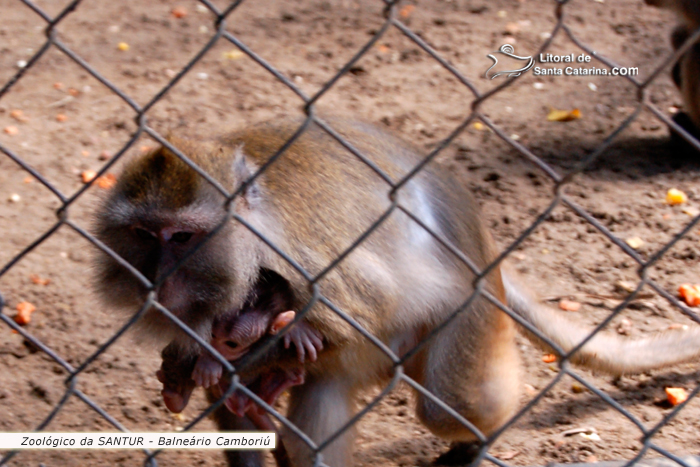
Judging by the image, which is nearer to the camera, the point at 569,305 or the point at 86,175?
the point at 569,305

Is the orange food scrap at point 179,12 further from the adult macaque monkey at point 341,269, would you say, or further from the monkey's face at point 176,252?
the monkey's face at point 176,252

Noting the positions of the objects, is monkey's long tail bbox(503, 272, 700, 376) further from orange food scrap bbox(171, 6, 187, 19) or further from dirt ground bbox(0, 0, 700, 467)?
orange food scrap bbox(171, 6, 187, 19)

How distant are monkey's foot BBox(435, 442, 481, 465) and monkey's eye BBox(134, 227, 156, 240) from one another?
5.06ft

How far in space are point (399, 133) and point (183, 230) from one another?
2861 mm

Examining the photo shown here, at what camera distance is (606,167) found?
492cm

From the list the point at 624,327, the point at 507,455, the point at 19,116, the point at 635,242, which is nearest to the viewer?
the point at 507,455

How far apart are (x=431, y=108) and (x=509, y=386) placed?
9.01 feet

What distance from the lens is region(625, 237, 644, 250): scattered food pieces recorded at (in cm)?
424

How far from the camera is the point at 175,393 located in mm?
2650

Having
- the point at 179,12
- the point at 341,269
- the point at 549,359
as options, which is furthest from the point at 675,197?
the point at 179,12

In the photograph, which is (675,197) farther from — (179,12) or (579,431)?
(179,12)

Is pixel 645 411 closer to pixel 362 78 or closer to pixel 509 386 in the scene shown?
pixel 509 386

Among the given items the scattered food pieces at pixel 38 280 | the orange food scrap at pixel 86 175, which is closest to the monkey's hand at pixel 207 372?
the scattered food pieces at pixel 38 280
